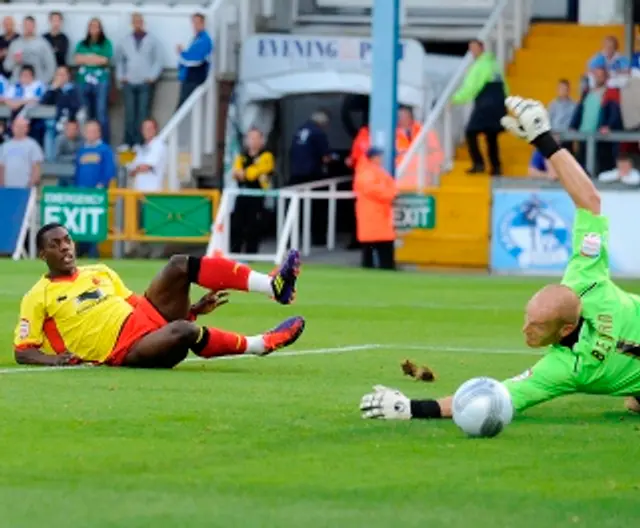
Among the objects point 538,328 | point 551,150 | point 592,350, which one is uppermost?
point 551,150

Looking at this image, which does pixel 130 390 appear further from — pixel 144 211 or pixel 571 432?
pixel 144 211

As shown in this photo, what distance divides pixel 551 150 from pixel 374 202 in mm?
18118

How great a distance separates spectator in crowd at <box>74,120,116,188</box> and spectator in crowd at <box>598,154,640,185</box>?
25.8ft

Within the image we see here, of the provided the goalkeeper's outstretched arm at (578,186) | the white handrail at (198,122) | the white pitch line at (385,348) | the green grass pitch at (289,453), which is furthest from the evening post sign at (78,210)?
the goalkeeper's outstretched arm at (578,186)

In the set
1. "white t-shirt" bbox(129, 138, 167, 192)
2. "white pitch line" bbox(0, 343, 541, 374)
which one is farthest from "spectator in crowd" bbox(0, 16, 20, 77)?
"white pitch line" bbox(0, 343, 541, 374)

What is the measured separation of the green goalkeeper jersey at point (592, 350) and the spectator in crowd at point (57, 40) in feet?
80.3

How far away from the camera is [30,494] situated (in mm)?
8031

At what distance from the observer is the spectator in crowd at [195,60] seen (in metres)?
33.8

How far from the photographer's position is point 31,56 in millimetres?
34062

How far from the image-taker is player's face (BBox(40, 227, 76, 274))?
13.4 metres

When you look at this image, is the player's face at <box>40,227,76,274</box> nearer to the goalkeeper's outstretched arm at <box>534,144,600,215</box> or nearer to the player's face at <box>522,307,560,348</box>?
the goalkeeper's outstretched arm at <box>534,144,600,215</box>

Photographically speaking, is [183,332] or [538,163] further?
[538,163]

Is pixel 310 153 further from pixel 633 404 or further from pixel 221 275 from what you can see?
pixel 633 404

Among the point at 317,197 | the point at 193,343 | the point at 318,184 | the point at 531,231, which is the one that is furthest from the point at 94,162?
the point at 193,343
